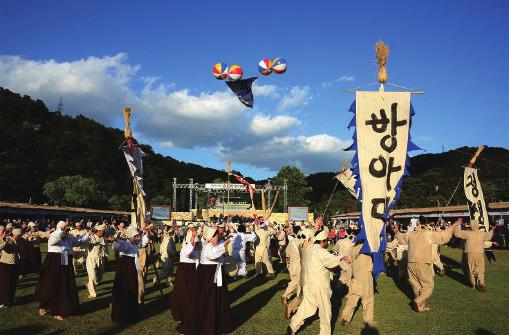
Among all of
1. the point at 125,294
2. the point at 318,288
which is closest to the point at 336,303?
the point at 318,288

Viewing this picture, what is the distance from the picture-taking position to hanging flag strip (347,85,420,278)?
25.5 ft

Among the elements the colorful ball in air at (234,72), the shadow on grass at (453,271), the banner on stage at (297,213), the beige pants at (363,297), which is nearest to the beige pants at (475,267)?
the shadow on grass at (453,271)

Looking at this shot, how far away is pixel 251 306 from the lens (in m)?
9.57

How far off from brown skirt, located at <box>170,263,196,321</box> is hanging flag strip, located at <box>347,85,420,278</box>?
129 inches

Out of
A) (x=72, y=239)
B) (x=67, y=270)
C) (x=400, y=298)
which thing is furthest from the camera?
(x=400, y=298)

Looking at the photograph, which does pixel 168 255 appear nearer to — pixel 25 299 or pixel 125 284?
pixel 25 299

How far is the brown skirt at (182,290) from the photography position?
26.4 feet

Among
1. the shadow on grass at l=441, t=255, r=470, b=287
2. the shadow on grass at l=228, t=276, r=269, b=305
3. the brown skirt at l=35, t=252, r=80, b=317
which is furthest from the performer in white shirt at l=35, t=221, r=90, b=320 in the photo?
the shadow on grass at l=441, t=255, r=470, b=287

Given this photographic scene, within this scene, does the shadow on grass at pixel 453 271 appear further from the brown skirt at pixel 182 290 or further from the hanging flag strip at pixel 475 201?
the brown skirt at pixel 182 290

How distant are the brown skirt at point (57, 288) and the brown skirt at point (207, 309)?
8.54ft

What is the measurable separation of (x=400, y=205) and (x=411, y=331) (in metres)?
63.6

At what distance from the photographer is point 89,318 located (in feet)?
27.1

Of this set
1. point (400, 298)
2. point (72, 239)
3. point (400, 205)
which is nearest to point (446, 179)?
point (400, 205)

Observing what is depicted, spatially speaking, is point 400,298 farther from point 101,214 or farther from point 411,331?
point 101,214
